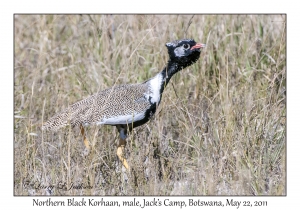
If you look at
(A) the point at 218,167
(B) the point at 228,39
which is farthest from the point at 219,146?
(B) the point at 228,39

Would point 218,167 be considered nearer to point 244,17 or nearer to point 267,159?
point 267,159

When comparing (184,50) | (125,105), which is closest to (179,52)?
(184,50)

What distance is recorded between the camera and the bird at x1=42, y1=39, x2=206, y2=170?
544 centimetres

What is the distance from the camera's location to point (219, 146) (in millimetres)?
5270

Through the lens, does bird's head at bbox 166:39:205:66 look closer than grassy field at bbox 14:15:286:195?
No

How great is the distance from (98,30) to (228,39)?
1.42 m

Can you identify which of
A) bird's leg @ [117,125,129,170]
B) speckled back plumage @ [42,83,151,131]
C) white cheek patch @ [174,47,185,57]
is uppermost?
white cheek patch @ [174,47,185,57]

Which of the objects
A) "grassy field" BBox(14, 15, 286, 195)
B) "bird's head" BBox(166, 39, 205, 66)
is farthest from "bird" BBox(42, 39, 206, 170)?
"grassy field" BBox(14, 15, 286, 195)

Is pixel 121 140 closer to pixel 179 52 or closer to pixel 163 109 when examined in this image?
pixel 163 109

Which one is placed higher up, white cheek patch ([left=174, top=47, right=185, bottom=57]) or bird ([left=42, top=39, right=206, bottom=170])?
white cheek patch ([left=174, top=47, right=185, bottom=57])

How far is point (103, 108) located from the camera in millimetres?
5461

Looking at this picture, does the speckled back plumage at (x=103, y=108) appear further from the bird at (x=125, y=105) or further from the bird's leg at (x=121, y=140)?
the bird's leg at (x=121, y=140)

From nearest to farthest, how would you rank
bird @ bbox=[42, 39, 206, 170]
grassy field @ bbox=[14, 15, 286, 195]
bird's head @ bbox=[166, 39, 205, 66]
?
1. grassy field @ bbox=[14, 15, 286, 195]
2. bird @ bbox=[42, 39, 206, 170]
3. bird's head @ bbox=[166, 39, 205, 66]

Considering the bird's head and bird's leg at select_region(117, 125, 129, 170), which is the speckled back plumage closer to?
bird's leg at select_region(117, 125, 129, 170)
